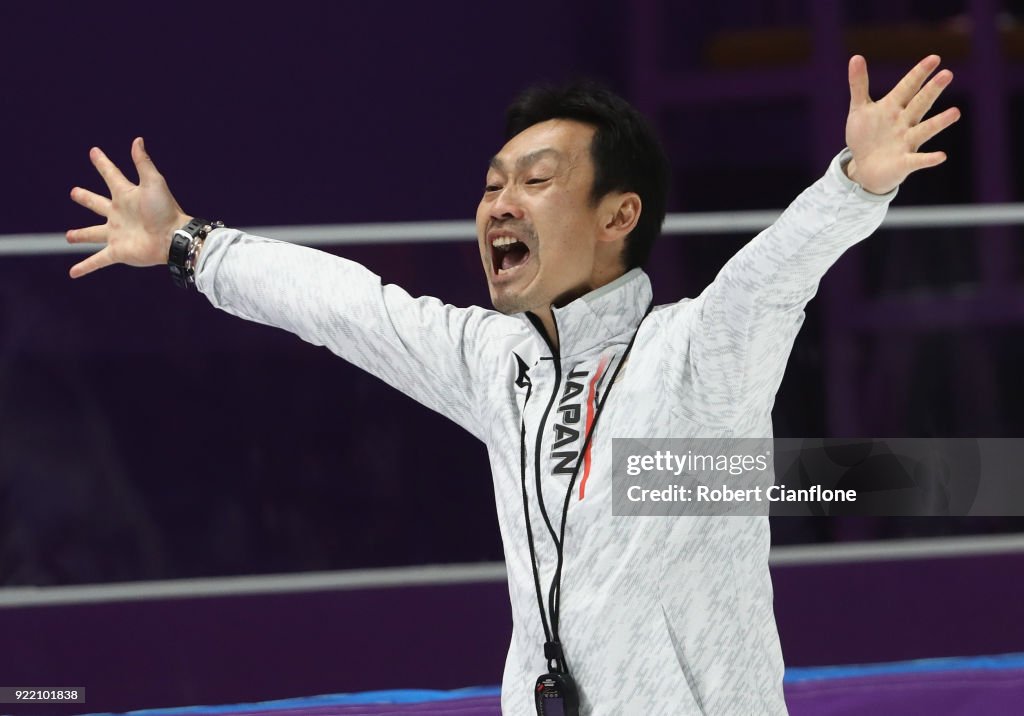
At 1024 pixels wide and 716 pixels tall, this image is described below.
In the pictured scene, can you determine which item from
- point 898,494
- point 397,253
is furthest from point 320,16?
point 898,494

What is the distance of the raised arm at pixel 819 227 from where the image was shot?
111 cm

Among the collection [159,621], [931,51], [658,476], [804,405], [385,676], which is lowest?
[385,676]

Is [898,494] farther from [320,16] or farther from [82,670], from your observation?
[320,16]

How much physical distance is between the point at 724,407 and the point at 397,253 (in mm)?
1169

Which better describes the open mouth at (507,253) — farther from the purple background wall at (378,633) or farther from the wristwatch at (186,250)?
the purple background wall at (378,633)

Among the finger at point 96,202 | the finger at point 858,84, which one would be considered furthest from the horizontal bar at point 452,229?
the finger at point 858,84

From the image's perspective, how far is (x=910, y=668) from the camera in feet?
6.89

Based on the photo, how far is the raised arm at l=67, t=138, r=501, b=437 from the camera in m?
1.50

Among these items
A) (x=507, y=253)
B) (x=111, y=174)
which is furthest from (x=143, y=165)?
(x=507, y=253)

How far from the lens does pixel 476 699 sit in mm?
2025

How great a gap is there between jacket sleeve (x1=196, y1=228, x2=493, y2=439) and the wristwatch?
0.02m

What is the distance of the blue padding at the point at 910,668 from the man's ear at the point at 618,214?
936mm

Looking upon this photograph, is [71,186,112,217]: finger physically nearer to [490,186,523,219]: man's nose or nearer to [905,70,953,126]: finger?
[490,186,523,219]: man's nose

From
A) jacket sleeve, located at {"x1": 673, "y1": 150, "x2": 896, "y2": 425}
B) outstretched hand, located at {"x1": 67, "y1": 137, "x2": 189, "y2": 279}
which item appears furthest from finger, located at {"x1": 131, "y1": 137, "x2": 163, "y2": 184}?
jacket sleeve, located at {"x1": 673, "y1": 150, "x2": 896, "y2": 425}
